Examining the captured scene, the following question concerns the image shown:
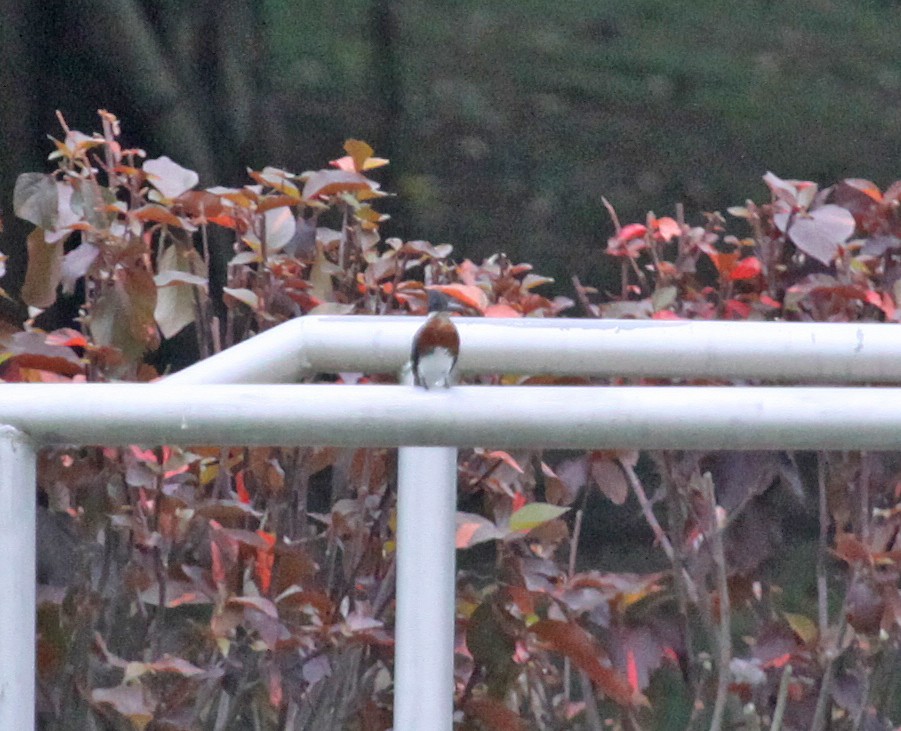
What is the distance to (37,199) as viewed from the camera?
1.65 m

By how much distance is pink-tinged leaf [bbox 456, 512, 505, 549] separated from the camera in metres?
1.56

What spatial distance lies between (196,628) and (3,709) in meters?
0.65

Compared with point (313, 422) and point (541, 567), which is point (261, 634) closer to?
point (541, 567)

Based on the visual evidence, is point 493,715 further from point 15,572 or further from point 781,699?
point 15,572

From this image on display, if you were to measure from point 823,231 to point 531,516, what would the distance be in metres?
0.58

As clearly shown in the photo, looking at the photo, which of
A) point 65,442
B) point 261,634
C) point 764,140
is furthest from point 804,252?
point 764,140

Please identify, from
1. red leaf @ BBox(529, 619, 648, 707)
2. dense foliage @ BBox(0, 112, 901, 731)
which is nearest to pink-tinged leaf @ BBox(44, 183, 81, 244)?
dense foliage @ BBox(0, 112, 901, 731)

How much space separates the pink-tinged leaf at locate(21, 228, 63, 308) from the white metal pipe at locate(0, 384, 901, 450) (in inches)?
29.8

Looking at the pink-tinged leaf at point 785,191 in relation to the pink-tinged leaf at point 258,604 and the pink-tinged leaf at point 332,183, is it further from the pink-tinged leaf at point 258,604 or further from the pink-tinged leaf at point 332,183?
the pink-tinged leaf at point 258,604

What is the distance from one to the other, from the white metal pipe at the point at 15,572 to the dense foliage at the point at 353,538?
513 millimetres

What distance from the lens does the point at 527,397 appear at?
3.18 ft

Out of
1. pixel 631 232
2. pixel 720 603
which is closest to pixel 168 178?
pixel 631 232

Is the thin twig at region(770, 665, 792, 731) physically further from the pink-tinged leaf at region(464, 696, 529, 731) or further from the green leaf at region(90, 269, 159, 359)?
the green leaf at region(90, 269, 159, 359)

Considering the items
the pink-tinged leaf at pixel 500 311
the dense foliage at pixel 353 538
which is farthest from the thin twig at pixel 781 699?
the pink-tinged leaf at pixel 500 311
